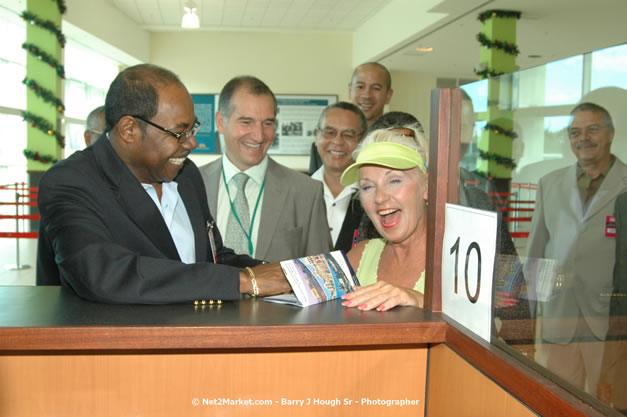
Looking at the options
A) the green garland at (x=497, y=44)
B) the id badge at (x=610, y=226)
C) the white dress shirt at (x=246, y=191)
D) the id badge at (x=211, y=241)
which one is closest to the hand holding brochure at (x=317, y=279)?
the id badge at (x=211, y=241)

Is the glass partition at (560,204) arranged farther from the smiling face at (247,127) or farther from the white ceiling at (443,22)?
the white ceiling at (443,22)

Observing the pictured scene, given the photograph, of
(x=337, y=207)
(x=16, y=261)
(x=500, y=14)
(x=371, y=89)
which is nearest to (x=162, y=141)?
(x=337, y=207)

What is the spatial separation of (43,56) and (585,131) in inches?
329

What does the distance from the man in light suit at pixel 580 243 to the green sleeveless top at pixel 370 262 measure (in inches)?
27.7

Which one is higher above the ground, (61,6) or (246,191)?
(61,6)

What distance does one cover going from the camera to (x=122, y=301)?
1.36m

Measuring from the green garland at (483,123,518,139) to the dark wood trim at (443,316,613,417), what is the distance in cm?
42

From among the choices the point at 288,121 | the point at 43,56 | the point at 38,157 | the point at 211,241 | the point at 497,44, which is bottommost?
the point at 211,241

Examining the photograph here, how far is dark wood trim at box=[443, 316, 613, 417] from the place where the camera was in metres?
0.79

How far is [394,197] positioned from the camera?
1.83 m

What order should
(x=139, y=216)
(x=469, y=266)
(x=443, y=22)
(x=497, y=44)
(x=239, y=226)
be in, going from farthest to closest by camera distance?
(x=443, y=22), (x=497, y=44), (x=239, y=226), (x=139, y=216), (x=469, y=266)

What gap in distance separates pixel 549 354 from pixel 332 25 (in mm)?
11908

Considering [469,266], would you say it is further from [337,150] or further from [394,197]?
[337,150]

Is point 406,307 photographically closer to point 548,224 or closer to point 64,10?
point 548,224
